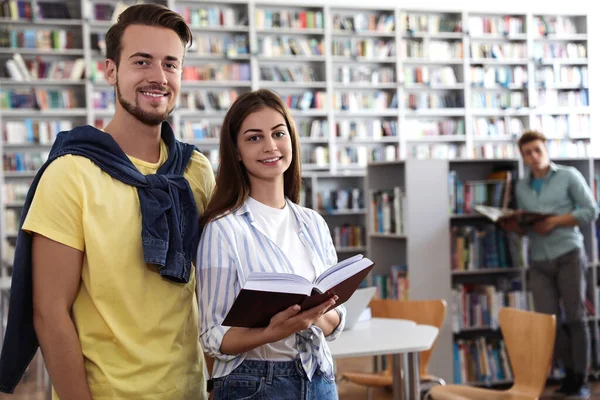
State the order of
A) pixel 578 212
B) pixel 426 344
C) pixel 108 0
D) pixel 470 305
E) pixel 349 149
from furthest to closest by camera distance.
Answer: pixel 349 149, pixel 108 0, pixel 470 305, pixel 578 212, pixel 426 344

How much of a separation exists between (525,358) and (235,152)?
218 centimetres

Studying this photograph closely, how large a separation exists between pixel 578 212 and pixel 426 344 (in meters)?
2.46

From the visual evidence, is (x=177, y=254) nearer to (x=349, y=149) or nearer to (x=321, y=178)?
(x=321, y=178)

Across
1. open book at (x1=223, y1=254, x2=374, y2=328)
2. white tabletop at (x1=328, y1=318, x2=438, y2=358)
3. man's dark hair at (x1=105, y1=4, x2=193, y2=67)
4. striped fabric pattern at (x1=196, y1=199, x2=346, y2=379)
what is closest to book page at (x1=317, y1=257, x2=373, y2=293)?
open book at (x1=223, y1=254, x2=374, y2=328)

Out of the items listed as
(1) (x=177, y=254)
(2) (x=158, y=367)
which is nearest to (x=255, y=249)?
(1) (x=177, y=254)

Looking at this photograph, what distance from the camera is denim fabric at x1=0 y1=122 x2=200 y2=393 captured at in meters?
1.49

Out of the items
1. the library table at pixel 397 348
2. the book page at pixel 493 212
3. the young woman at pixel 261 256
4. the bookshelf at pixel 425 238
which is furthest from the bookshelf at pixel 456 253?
the young woman at pixel 261 256

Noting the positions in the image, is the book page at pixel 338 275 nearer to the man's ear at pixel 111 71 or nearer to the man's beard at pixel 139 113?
the man's beard at pixel 139 113

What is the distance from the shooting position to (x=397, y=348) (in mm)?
2758

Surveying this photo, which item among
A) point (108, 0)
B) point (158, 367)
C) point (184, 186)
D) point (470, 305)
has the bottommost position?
point (470, 305)

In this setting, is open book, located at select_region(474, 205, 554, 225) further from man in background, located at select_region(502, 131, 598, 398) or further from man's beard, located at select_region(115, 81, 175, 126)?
man's beard, located at select_region(115, 81, 175, 126)

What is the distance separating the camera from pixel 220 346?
62.4 inches

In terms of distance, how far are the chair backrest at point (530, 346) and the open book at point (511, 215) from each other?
57.7 inches

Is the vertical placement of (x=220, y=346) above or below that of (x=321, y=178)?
below
